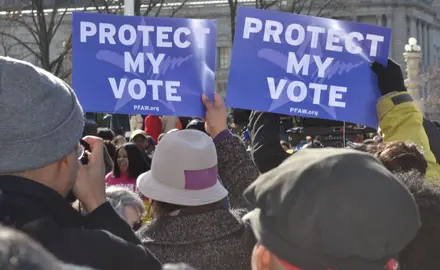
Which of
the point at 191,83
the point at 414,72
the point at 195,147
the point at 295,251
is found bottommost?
the point at 414,72

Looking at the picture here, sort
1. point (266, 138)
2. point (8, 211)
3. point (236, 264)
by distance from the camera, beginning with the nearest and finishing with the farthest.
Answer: point (8, 211) → point (236, 264) → point (266, 138)

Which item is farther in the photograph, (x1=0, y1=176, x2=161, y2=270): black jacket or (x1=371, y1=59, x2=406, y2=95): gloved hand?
(x1=371, y1=59, x2=406, y2=95): gloved hand

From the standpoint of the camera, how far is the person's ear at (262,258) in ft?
5.95

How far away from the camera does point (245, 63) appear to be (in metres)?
5.21

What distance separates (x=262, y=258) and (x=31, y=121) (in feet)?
2.22

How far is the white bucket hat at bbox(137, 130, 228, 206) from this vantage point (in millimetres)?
2986

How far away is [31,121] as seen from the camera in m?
2.16

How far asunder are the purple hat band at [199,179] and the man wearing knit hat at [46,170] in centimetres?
70

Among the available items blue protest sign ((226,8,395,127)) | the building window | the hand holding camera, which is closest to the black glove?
blue protest sign ((226,8,395,127))

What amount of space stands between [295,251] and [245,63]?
353 centimetres

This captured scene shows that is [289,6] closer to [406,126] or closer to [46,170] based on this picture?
[406,126]

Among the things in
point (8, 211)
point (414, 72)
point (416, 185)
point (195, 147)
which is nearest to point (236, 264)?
point (195, 147)

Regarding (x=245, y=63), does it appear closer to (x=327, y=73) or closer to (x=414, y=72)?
(x=327, y=73)

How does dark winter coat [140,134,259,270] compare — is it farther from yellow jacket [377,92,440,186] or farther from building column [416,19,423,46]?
building column [416,19,423,46]
